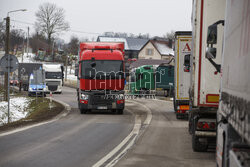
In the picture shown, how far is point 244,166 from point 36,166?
19.1ft

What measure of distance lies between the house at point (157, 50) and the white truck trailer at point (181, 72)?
95.1 metres

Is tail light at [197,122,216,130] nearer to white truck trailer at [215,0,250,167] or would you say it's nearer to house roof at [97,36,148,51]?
white truck trailer at [215,0,250,167]

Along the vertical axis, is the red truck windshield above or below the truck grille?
above

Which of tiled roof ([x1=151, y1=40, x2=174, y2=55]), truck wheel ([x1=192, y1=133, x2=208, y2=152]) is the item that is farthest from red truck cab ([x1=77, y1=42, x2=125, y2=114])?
tiled roof ([x1=151, y1=40, x2=174, y2=55])

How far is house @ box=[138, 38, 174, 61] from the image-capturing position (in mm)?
115812

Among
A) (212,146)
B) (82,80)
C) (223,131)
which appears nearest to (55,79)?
(82,80)

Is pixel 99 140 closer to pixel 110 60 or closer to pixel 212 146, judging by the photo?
pixel 212 146

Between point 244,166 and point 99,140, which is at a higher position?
point 244,166

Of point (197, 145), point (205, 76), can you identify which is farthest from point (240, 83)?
point (197, 145)

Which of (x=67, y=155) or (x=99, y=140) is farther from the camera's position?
(x=99, y=140)

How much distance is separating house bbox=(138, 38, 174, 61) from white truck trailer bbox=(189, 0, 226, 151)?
10459cm

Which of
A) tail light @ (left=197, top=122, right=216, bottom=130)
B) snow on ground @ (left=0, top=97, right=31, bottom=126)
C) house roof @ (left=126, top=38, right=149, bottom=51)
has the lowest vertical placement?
snow on ground @ (left=0, top=97, right=31, bottom=126)

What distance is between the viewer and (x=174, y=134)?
1580 centimetres

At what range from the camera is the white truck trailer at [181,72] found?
64.2 ft
